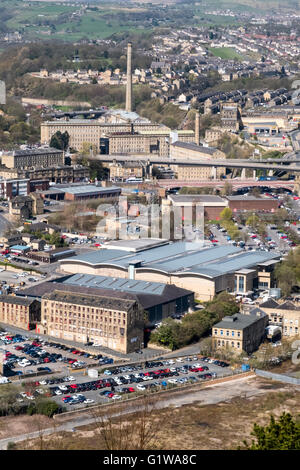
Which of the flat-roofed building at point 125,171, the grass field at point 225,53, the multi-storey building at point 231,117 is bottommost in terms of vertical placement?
the flat-roofed building at point 125,171

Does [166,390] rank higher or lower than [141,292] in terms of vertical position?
lower

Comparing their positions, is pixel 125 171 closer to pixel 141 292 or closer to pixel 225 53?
pixel 141 292

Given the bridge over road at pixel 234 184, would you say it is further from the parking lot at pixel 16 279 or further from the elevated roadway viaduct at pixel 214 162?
the parking lot at pixel 16 279

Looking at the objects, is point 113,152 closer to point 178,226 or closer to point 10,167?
point 10,167

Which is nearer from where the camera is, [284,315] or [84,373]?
[84,373]

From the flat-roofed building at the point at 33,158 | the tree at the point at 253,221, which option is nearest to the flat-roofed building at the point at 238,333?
the tree at the point at 253,221

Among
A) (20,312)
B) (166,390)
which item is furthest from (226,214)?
(166,390)
